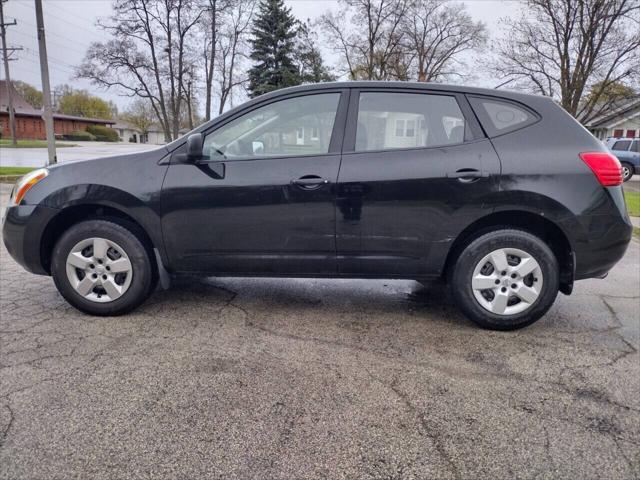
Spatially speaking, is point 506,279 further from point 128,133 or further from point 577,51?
point 128,133

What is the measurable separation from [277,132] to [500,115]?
1691 millimetres

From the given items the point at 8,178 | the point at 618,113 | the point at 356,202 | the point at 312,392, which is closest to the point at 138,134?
the point at 8,178

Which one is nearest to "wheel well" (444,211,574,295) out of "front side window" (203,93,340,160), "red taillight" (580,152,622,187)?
"red taillight" (580,152,622,187)

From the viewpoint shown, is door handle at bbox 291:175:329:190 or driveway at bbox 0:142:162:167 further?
driveway at bbox 0:142:162:167

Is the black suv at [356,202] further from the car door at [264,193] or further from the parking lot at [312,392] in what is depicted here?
the parking lot at [312,392]

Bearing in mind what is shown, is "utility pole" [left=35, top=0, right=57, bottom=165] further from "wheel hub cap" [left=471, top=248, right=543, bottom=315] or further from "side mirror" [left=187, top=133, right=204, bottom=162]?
"wheel hub cap" [left=471, top=248, right=543, bottom=315]

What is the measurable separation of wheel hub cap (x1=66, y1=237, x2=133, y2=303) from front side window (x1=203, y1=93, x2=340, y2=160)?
105 cm

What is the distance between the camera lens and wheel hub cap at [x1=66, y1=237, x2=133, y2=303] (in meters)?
3.47

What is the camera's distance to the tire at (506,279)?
3.31 meters

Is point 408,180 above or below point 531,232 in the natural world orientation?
above

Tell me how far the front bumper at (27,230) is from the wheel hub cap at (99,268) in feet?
0.94

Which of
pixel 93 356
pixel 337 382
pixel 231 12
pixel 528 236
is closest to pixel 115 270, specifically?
pixel 93 356

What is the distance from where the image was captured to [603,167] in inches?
126

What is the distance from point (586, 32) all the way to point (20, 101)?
2739 inches
